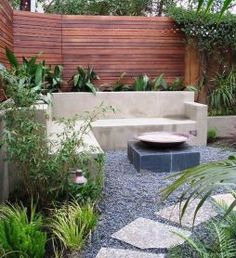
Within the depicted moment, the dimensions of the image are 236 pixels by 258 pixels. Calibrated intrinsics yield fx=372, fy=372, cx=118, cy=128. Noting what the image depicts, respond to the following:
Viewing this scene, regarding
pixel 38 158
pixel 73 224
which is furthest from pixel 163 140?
pixel 73 224

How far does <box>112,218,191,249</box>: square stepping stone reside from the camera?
2.51 m

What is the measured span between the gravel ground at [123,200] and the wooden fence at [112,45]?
292cm

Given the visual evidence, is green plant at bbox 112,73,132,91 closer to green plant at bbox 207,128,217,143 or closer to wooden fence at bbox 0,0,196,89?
wooden fence at bbox 0,0,196,89

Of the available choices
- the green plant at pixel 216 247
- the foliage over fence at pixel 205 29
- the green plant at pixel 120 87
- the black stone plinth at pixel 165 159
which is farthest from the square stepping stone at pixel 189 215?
the foliage over fence at pixel 205 29

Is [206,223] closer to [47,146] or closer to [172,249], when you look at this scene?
[172,249]

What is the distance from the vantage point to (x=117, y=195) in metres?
3.56

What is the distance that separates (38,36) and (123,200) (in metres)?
4.40

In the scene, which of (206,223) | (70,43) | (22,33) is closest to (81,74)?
(70,43)

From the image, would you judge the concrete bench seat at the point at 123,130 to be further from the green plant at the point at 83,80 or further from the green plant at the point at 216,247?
the green plant at the point at 216,247

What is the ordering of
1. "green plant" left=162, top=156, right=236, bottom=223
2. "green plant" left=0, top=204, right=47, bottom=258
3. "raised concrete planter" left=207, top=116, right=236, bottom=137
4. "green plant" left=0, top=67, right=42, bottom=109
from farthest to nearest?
1. "raised concrete planter" left=207, top=116, right=236, bottom=137
2. "green plant" left=0, top=67, right=42, bottom=109
3. "green plant" left=0, top=204, right=47, bottom=258
4. "green plant" left=162, top=156, right=236, bottom=223

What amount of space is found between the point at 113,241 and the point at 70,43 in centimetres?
524

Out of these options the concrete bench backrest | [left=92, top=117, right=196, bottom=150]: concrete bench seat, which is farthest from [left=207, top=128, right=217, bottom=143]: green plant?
[left=92, top=117, right=196, bottom=150]: concrete bench seat

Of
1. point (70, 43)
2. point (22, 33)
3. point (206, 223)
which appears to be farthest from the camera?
point (70, 43)

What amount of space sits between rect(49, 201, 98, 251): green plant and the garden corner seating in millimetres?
2714
